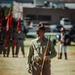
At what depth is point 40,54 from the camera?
29.6 ft

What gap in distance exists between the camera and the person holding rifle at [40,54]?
29.4 feet

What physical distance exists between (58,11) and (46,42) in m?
78.3

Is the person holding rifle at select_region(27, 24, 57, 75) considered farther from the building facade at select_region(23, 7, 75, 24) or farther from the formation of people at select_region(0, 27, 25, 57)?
the building facade at select_region(23, 7, 75, 24)

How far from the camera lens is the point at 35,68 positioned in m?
9.16

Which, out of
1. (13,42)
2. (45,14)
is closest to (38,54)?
(13,42)

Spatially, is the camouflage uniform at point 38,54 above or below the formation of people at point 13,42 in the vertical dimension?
above

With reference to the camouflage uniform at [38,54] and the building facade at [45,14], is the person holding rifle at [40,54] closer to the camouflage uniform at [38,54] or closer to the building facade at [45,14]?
the camouflage uniform at [38,54]

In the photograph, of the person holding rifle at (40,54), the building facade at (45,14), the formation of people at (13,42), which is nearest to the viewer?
the person holding rifle at (40,54)

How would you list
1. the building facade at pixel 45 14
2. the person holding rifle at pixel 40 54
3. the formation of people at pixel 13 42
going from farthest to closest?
the building facade at pixel 45 14 → the formation of people at pixel 13 42 → the person holding rifle at pixel 40 54

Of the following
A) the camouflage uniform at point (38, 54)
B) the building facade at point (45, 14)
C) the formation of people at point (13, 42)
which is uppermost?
the camouflage uniform at point (38, 54)

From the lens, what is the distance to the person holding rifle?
895 cm

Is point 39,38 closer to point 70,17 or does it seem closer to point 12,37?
point 12,37

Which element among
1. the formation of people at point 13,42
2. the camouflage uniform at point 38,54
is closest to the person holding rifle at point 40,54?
the camouflage uniform at point 38,54

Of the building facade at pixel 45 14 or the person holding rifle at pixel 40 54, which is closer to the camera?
the person holding rifle at pixel 40 54
